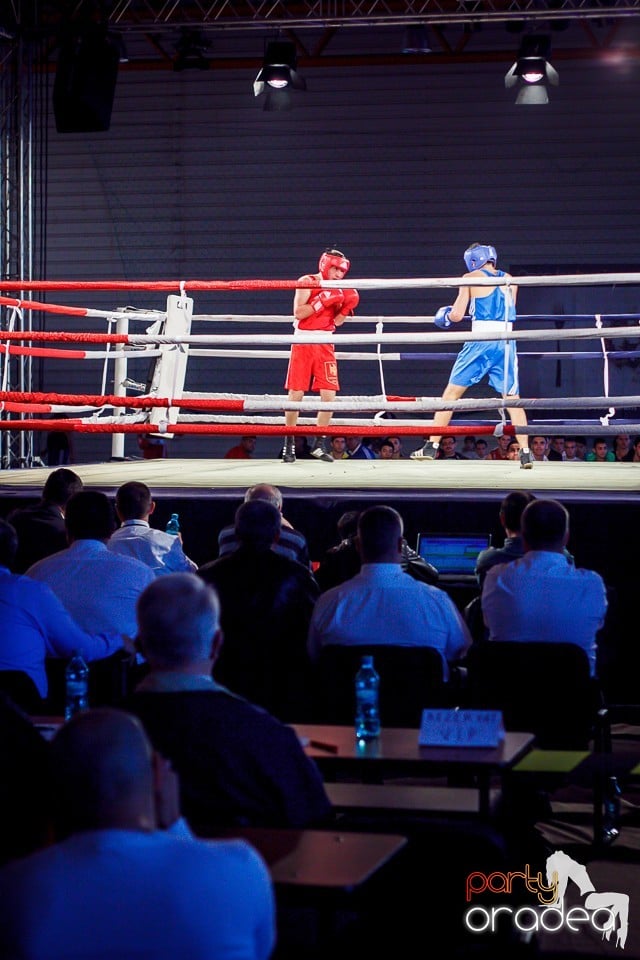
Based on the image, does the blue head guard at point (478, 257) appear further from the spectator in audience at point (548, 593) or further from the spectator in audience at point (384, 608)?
the spectator in audience at point (384, 608)

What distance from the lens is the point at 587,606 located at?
3838 millimetres

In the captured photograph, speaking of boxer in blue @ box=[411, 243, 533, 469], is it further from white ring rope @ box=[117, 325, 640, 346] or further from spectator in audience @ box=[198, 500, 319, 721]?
spectator in audience @ box=[198, 500, 319, 721]

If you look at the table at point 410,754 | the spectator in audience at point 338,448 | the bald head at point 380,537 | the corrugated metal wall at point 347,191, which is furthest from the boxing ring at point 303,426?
the corrugated metal wall at point 347,191

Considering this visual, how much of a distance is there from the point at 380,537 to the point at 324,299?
4067 mm

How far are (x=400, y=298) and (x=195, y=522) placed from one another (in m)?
7.45

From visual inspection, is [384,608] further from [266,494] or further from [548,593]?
[266,494]

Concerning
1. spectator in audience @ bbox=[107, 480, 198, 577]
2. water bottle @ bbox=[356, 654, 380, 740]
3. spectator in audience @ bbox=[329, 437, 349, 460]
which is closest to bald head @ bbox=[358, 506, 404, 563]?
water bottle @ bbox=[356, 654, 380, 740]

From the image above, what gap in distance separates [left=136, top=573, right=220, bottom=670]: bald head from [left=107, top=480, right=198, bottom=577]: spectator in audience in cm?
246

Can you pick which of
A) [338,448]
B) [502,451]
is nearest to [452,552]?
[338,448]

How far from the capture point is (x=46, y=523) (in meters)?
5.00

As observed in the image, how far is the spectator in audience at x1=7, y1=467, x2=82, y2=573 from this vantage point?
500 cm

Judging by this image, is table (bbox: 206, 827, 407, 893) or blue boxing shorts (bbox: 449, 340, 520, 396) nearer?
table (bbox: 206, 827, 407, 893)

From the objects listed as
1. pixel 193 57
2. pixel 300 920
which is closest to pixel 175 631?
pixel 300 920

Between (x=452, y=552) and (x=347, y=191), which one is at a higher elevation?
(x=347, y=191)
